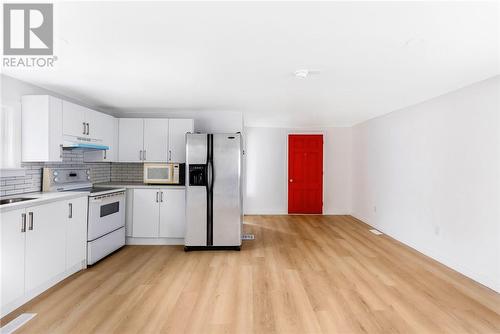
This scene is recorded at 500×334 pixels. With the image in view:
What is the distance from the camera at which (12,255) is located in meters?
2.29

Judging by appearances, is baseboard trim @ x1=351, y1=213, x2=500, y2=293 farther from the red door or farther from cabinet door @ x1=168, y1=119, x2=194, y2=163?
cabinet door @ x1=168, y1=119, x2=194, y2=163

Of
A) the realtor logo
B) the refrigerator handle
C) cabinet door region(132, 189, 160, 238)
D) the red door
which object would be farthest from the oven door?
the red door

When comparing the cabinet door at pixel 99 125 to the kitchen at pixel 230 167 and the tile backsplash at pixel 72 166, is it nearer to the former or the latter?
the kitchen at pixel 230 167

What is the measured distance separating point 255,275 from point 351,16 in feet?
9.06

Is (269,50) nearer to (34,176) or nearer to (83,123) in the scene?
(83,123)

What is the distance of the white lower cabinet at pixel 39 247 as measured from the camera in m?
2.26

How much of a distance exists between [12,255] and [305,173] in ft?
18.8

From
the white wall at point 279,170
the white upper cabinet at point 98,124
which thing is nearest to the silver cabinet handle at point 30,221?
the white upper cabinet at point 98,124

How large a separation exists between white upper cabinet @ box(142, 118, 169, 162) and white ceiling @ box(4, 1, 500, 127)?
2.34 ft

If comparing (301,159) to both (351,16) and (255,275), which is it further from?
(351,16)

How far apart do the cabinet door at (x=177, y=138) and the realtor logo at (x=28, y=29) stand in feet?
7.45

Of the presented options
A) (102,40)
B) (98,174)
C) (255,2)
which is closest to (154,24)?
(102,40)

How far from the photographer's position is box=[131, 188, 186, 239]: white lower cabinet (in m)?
4.20

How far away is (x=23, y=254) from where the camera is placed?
2393 millimetres
